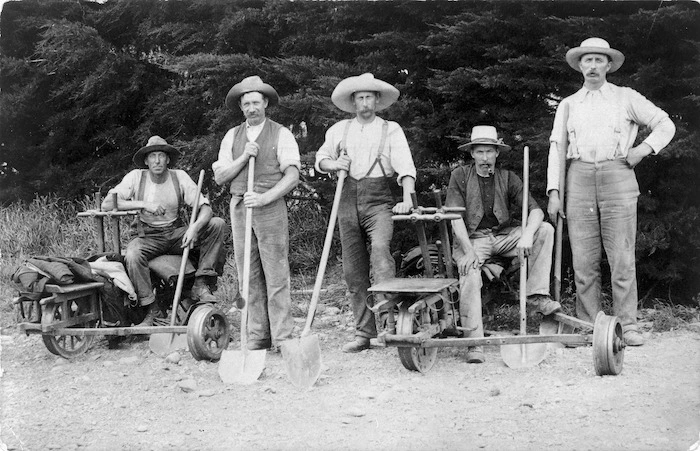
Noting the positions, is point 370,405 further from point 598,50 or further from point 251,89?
point 598,50

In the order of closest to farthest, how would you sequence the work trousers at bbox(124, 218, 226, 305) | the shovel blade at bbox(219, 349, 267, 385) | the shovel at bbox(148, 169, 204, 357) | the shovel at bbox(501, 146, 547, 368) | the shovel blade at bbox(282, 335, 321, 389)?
the shovel blade at bbox(282, 335, 321, 389)
the shovel blade at bbox(219, 349, 267, 385)
the shovel at bbox(501, 146, 547, 368)
the shovel at bbox(148, 169, 204, 357)
the work trousers at bbox(124, 218, 226, 305)

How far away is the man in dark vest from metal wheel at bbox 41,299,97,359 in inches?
57.3

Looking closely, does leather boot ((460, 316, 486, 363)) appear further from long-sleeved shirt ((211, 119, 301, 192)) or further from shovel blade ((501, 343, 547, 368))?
long-sleeved shirt ((211, 119, 301, 192))

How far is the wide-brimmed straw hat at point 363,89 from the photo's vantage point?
6.13 meters

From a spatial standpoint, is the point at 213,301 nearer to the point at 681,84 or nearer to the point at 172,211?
the point at 172,211

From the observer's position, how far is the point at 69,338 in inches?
266

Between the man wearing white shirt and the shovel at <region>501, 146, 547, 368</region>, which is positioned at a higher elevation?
the man wearing white shirt

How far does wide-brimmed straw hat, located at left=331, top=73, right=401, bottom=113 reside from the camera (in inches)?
241

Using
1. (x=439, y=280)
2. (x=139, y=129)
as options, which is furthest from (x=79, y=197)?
(x=439, y=280)

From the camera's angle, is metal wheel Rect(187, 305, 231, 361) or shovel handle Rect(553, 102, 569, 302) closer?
metal wheel Rect(187, 305, 231, 361)

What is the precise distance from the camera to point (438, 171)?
7.36 meters

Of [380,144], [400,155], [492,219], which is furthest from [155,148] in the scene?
[492,219]

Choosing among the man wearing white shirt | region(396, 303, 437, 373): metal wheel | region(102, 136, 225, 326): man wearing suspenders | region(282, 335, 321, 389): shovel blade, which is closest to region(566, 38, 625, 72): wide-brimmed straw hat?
the man wearing white shirt

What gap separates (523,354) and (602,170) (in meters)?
1.63
